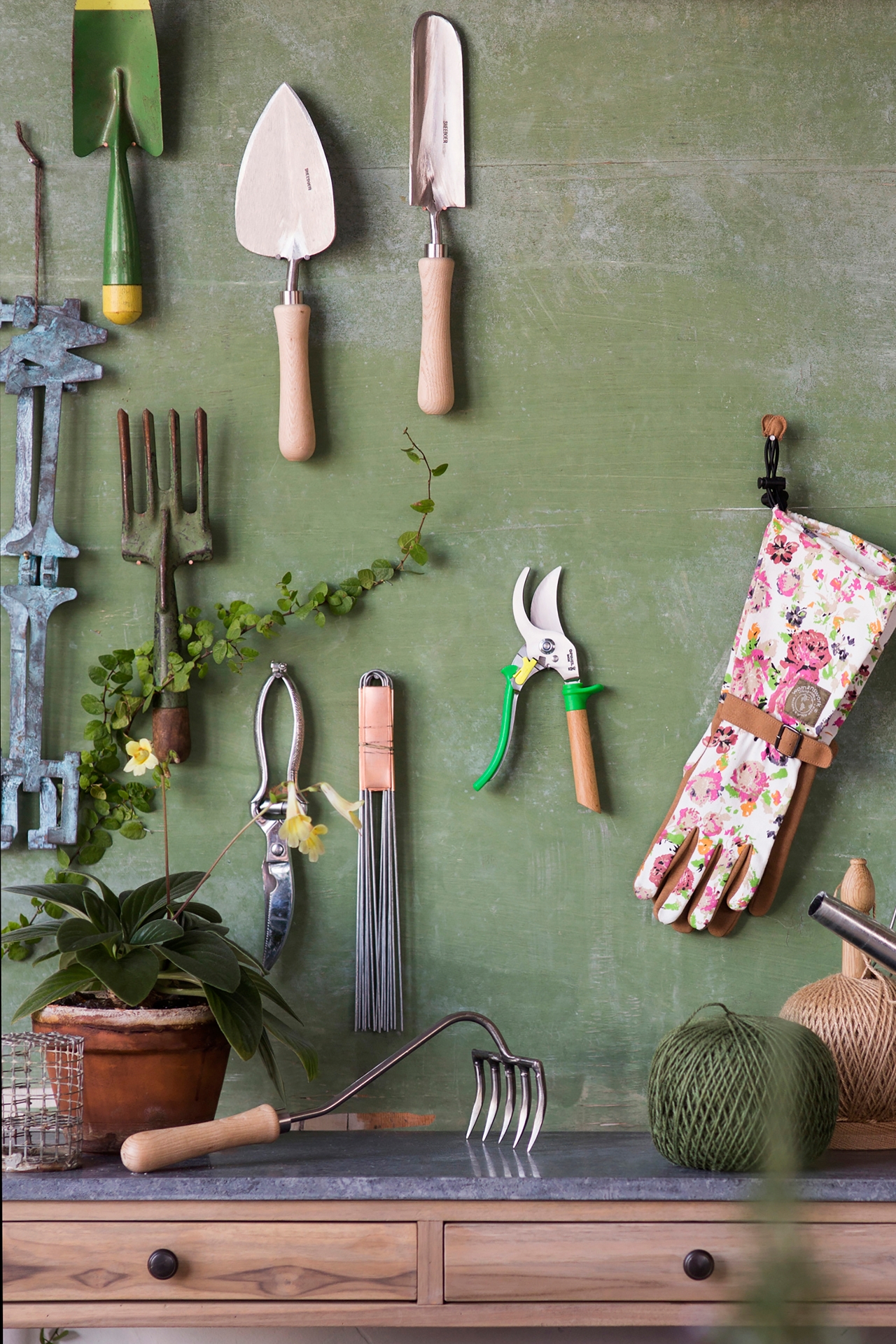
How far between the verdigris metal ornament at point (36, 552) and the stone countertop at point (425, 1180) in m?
0.48

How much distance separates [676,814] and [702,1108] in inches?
16.7

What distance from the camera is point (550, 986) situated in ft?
5.32

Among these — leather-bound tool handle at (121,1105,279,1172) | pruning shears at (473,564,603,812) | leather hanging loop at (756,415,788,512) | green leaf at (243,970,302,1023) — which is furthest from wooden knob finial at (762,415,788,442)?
leather-bound tool handle at (121,1105,279,1172)

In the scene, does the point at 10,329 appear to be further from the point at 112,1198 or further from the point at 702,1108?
the point at 702,1108

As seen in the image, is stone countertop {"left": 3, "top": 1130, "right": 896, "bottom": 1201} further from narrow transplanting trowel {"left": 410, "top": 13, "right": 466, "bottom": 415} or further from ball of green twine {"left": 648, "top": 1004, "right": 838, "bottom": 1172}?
narrow transplanting trowel {"left": 410, "top": 13, "right": 466, "bottom": 415}

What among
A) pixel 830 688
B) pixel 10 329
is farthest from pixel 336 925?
pixel 10 329

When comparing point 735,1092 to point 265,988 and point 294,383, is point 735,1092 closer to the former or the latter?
point 265,988

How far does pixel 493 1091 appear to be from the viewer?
144cm

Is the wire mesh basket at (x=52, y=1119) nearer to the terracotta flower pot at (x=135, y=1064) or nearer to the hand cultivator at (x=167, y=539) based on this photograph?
the terracotta flower pot at (x=135, y=1064)

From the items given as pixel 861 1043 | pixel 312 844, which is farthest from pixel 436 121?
pixel 861 1043

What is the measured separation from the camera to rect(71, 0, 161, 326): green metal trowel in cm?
161

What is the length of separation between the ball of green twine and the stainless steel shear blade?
54 cm

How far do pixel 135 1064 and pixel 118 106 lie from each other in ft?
4.11

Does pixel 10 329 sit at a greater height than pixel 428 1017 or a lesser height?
greater
